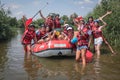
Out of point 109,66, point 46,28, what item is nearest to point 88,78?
point 109,66

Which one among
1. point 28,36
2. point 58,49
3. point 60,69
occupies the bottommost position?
point 60,69

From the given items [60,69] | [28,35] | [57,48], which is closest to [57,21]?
[28,35]

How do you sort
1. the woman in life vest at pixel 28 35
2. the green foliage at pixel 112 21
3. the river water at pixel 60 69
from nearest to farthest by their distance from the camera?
the river water at pixel 60 69 → the woman in life vest at pixel 28 35 → the green foliage at pixel 112 21

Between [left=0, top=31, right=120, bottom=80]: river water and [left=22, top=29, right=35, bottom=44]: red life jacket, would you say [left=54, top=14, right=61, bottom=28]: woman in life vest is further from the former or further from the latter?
[left=0, top=31, right=120, bottom=80]: river water

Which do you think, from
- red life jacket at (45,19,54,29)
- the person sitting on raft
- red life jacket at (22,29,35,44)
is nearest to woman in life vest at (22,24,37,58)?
red life jacket at (22,29,35,44)

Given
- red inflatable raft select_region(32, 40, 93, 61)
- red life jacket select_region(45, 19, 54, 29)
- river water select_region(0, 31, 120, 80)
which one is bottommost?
river water select_region(0, 31, 120, 80)

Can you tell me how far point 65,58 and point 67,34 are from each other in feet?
3.82

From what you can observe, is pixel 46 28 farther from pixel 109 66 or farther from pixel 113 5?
pixel 113 5

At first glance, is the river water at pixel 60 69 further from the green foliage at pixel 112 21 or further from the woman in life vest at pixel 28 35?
the green foliage at pixel 112 21

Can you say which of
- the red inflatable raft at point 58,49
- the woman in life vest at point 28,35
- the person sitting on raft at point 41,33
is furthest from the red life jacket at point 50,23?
the red inflatable raft at point 58,49

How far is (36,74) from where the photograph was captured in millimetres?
8391

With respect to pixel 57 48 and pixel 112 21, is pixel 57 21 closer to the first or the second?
pixel 57 48

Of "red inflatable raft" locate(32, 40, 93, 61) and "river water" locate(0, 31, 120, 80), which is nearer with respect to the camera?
"river water" locate(0, 31, 120, 80)

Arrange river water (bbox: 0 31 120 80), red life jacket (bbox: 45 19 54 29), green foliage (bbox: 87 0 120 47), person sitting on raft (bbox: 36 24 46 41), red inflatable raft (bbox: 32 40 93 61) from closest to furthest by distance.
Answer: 1. river water (bbox: 0 31 120 80)
2. red inflatable raft (bbox: 32 40 93 61)
3. person sitting on raft (bbox: 36 24 46 41)
4. red life jacket (bbox: 45 19 54 29)
5. green foliage (bbox: 87 0 120 47)
